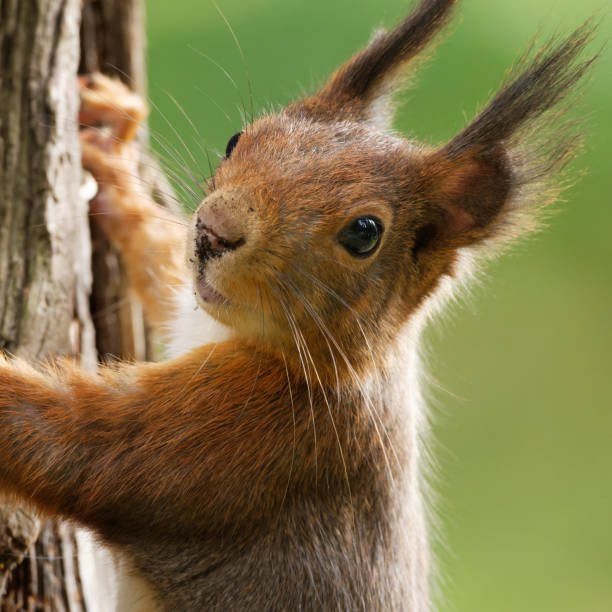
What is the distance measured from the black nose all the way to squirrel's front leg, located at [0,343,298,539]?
15.5 inches

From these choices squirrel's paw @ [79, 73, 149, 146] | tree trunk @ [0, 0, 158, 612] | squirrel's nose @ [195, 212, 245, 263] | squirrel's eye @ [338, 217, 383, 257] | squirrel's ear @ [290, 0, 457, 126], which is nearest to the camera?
squirrel's nose @ [195, 212, 245, 263]

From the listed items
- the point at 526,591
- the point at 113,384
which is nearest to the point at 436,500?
the point at 113,384

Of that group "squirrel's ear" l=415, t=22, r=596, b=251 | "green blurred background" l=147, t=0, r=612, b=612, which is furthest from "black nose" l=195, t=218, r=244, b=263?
"green blurred background" l=147, t=0, r=612, b=612

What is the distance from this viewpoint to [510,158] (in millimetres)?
2385

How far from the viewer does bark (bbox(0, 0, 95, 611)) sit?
102 inches

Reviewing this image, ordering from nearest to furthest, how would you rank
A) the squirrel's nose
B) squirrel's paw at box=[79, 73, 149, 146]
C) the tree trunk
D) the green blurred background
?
the squirrel's nose, the tree trunk, squirrel's paw at box=[79, 73, 149, 146], the green blurred background

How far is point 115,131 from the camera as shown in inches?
137

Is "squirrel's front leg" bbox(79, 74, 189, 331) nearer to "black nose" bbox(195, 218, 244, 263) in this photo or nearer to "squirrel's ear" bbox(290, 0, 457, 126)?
"squirrel's ear" bbox(290, 0, 457, 126)

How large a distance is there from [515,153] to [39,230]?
61.9 inches

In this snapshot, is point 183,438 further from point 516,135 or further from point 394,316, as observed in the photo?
point 516,135

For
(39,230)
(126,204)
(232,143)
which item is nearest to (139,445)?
(39,230)

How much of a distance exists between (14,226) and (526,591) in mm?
4959

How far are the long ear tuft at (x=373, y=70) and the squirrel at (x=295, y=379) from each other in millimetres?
96

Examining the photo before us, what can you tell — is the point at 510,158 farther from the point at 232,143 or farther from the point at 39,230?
the point at 39,230
